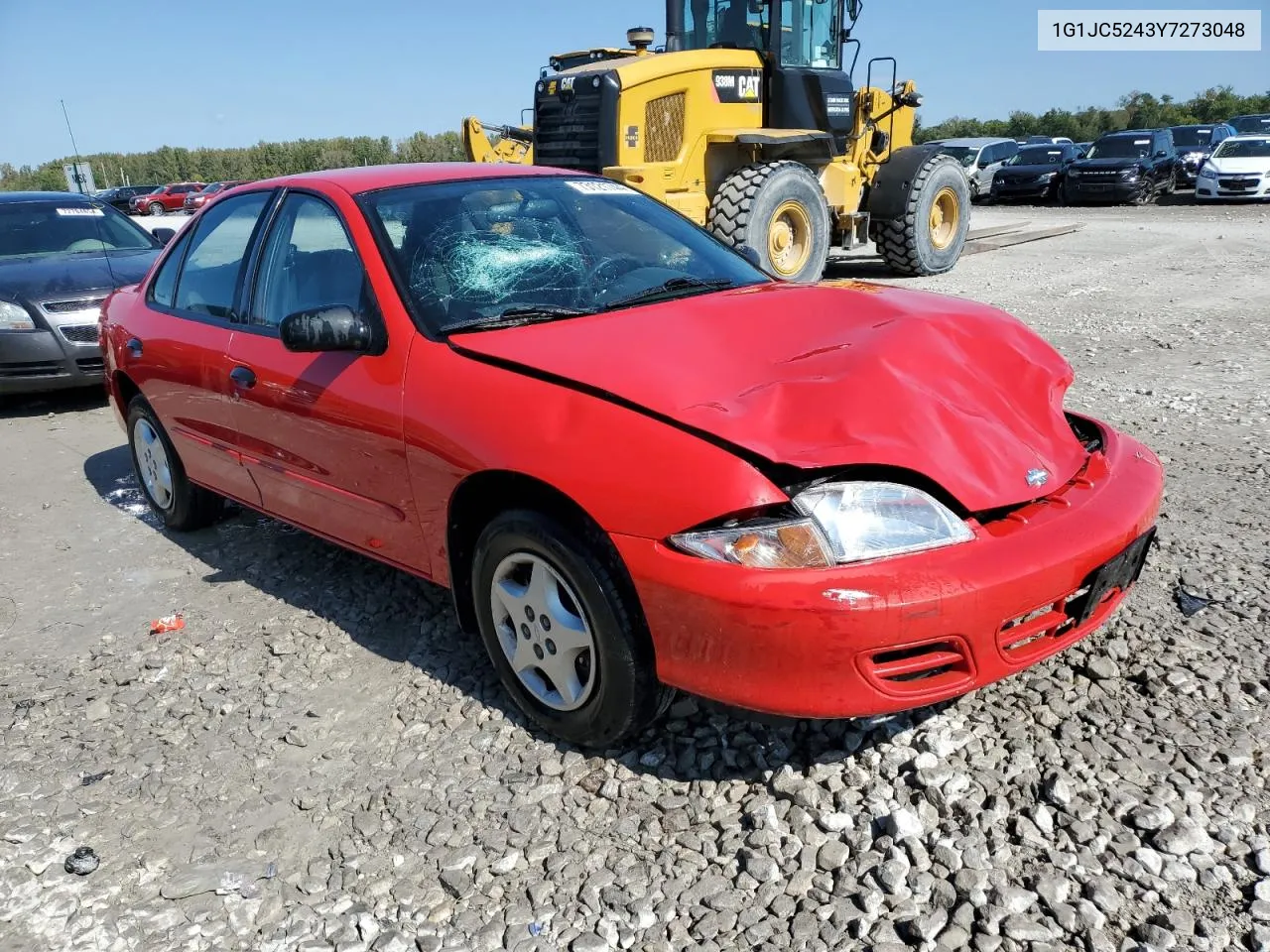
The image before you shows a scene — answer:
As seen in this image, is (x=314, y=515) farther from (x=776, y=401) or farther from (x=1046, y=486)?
(x=1046, y=486)

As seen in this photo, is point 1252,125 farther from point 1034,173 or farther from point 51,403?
point 51,403

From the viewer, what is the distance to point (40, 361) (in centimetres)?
702

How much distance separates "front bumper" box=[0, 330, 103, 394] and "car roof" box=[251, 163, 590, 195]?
13.1 ft

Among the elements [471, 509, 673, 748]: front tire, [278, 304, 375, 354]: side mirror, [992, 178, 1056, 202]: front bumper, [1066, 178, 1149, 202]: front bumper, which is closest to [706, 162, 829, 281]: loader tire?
[278, 304, 375, 354]: side mirror

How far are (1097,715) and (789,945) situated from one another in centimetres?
119

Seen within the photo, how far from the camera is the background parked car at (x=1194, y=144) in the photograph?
25.1 metres

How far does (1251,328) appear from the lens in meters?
7.86

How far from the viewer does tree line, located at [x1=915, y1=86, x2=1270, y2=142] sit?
4434 centimetres

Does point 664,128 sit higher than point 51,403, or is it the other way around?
point 664,128

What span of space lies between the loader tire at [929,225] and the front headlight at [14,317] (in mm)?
8783

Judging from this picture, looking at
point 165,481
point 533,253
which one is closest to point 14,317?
point 165,481

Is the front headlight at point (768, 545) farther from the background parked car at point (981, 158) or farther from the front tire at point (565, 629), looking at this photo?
the background parked car at point (981, 158)

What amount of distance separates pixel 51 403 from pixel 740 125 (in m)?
6.73

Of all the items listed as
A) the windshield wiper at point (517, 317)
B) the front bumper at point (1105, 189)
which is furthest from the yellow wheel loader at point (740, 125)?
the front bumper at point (1105, 189)
